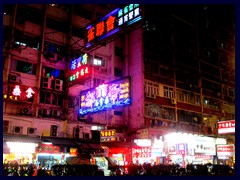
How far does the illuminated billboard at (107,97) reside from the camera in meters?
19.1

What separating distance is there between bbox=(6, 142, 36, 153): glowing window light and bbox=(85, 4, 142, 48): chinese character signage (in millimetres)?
8552

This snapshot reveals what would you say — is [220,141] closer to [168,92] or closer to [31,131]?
[168,92]

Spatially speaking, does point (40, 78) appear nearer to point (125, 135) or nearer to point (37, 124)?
point (37, 124)

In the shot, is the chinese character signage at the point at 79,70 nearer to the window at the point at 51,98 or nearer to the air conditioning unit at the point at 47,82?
the air conditioning unit at the point at 47,82

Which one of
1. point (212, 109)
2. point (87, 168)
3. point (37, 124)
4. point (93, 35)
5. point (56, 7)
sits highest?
point (56, 7)

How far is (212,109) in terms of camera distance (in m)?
37.6

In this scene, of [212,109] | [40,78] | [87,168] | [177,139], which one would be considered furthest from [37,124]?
[212,109]

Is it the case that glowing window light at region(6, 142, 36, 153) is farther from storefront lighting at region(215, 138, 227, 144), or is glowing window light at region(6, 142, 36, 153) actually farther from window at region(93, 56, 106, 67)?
storefront lighting at region(215, 138, 227, 144)

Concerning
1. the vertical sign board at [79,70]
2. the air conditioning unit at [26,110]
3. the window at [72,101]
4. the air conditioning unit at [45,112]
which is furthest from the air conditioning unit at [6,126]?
the vertical sign board at [79,70]

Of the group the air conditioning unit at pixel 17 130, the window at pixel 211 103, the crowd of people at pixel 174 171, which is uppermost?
the window at pixel 211 103

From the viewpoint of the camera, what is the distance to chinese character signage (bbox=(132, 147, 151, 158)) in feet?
78.5

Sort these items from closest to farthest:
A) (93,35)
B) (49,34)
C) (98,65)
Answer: (93,35), (49,34), (98,65)

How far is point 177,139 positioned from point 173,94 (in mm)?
6160

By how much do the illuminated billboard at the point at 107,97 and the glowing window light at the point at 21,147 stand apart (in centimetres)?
448
